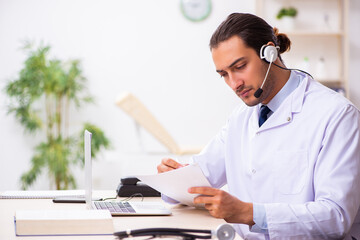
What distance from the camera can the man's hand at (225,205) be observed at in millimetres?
1410

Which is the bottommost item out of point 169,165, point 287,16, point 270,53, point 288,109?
point 169,165

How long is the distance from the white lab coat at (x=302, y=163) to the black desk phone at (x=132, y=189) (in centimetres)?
31

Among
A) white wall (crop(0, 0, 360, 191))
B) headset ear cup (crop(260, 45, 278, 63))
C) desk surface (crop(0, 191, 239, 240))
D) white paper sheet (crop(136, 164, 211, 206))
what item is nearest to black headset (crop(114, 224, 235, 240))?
desk surface (crop(0, 191, 239, 240))

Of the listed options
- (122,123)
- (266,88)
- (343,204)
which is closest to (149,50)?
(122,123)

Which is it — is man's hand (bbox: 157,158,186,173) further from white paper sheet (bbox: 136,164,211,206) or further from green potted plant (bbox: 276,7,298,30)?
green potted plant (bbox: 276,7,298,30)

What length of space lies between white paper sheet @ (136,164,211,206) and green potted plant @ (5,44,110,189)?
2.70 meters

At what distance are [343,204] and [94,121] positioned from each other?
3.53 meters

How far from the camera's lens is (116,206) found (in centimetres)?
171

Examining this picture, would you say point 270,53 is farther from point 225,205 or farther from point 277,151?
point 225,205

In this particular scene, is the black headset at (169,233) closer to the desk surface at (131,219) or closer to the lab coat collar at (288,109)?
the desk surface at (131,219)

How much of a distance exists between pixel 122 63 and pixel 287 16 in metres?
1.53

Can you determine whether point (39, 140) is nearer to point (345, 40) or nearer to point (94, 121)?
point (94, 121)

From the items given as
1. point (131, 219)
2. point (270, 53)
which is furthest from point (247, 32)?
point (131, 219)

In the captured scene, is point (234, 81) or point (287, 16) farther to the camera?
point (287, 16)
